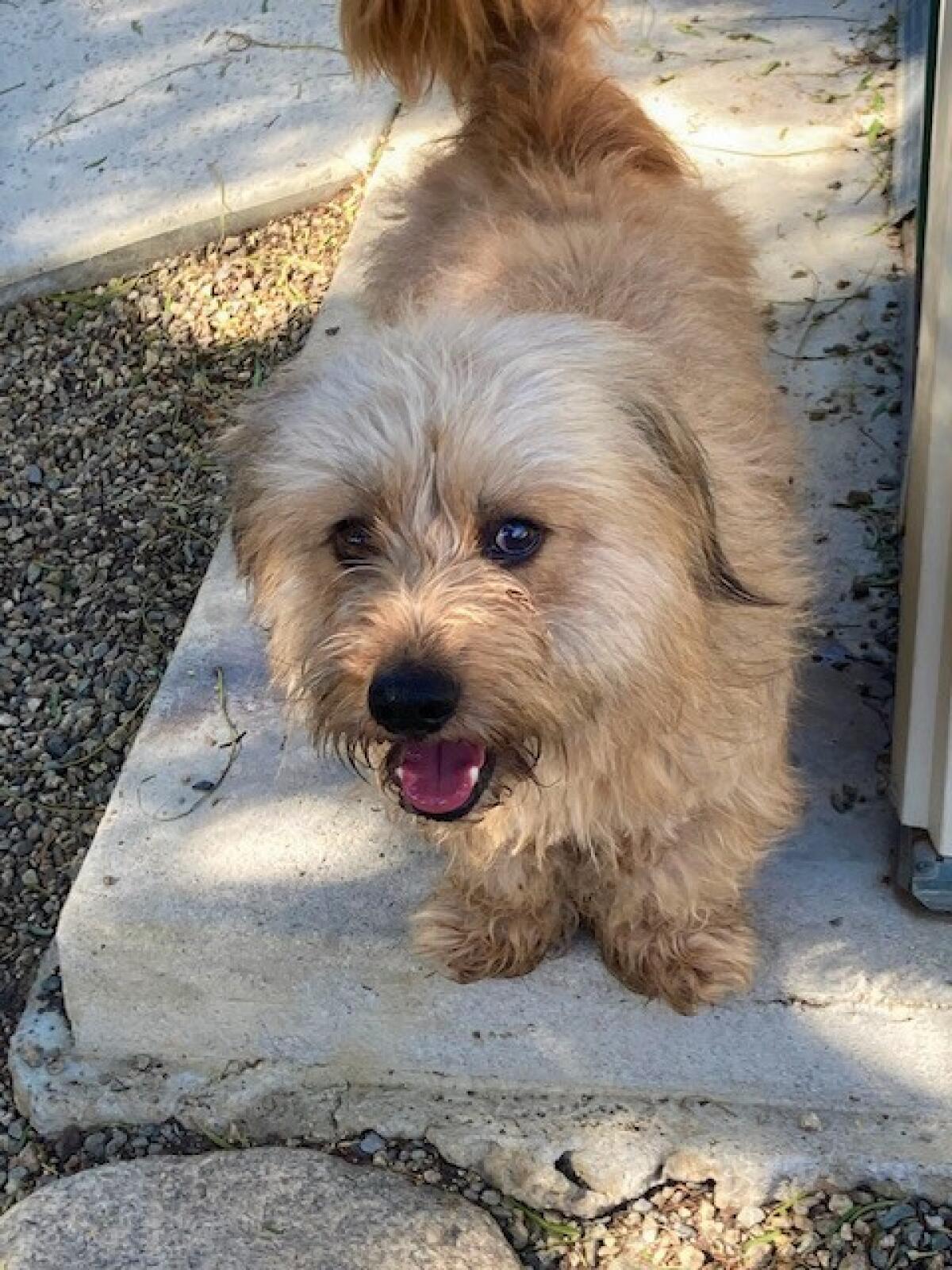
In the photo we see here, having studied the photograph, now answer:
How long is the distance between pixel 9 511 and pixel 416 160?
129cm

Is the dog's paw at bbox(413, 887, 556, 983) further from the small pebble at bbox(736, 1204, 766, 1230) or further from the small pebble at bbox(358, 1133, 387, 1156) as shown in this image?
the small pebble at bbox(736, 1204, 766, 1230)

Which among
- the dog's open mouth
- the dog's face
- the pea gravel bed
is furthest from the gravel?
the dog's face

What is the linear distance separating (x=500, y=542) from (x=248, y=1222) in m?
1.09

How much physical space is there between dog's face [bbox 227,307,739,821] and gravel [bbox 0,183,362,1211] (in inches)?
40.9

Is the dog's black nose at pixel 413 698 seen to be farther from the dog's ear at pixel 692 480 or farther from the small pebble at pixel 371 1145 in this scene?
the small pebble at pixel 371 1145

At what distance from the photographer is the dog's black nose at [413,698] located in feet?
6.08

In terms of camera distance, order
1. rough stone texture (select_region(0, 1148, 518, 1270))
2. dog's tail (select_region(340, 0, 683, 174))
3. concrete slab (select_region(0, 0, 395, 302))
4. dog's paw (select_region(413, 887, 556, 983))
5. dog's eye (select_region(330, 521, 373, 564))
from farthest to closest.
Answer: concrete slab (select_region(0, 0, 395, 302)), dog's tail (select_region(340, 0, 683, 174)), dog's paw (select_region(413, 887, 556, 983)), rough stone texture (select_region(0, 1148, 518, 1270)), dog's eye (select_region(330, 521, 373, 564))

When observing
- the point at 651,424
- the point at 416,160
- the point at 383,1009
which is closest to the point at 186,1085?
the point at 383,1009

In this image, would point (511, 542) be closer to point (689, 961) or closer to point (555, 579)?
point (555, 579)

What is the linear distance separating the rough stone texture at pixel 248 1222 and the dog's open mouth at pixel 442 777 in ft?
2.29

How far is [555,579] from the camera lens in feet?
6.52

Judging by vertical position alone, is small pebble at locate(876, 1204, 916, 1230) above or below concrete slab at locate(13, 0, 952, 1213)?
below

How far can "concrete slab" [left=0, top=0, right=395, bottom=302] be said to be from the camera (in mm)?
4207

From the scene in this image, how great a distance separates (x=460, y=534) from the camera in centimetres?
200
